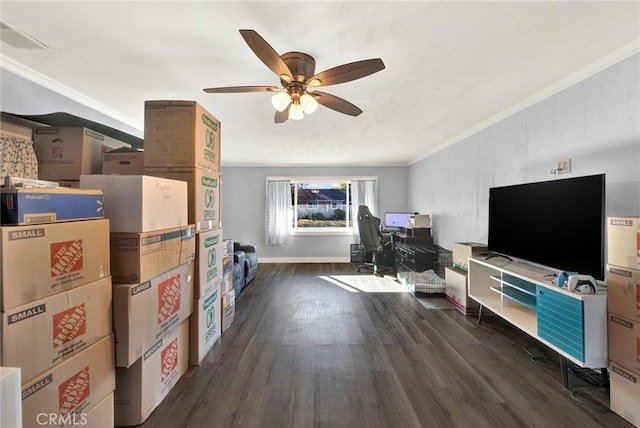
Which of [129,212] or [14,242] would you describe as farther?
[129,212]

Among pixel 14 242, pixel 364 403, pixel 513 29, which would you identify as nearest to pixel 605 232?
pixel 513 29

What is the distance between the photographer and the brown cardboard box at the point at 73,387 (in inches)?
39.7

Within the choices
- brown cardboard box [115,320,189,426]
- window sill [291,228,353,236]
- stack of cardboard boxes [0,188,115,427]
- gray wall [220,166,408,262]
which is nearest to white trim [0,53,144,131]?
stack of cardboard boxes [0,188,115,427]

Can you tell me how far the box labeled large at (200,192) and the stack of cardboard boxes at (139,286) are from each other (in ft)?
1.05

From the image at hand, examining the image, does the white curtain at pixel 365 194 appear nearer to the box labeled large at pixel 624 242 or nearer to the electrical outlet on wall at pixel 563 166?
the electrical outlet on wall at pixel 563 166

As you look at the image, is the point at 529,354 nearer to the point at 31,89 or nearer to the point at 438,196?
the point at 438,196

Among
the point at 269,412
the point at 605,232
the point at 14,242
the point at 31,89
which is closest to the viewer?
the point at 14,242

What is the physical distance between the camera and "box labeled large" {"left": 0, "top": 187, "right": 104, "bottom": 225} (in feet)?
3.30

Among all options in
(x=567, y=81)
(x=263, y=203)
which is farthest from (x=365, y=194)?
(x=567, y=81)

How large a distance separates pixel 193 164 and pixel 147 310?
1064mm

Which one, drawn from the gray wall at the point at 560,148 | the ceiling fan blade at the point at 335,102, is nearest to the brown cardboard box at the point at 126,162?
the ceiling fan blade at the point at 335,102

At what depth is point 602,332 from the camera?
1.60 meters

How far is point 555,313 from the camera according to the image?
1.79 m

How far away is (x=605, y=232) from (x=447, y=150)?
9.18ft
